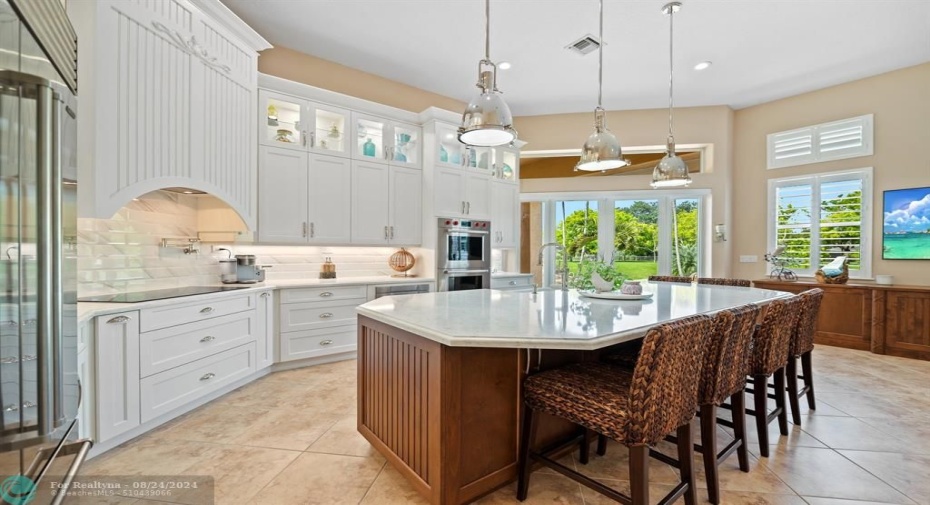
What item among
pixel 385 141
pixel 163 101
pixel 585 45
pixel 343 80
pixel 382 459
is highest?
pixel 585 45

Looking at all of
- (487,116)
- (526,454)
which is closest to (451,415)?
(526,454)

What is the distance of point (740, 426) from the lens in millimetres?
1961

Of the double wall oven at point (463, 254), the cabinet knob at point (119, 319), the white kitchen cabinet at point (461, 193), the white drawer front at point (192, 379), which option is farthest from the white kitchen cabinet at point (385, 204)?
the cabinet knob at point (119, 319)

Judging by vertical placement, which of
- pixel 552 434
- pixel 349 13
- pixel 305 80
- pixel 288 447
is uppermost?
pixel 349 13

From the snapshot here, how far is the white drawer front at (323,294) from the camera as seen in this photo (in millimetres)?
3555

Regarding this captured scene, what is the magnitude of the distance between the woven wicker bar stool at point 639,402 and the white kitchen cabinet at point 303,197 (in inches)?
116

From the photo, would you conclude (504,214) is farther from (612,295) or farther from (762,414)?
(762,414)

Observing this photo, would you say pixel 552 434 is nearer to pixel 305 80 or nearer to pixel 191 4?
pixel 191 4

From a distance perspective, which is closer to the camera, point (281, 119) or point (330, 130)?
point (281, 119)

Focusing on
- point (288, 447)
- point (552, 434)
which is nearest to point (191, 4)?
point (288, 447)

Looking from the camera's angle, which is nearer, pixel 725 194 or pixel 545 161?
pixel 725 194

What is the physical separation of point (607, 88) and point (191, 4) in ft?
14.8

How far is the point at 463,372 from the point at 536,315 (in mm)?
474

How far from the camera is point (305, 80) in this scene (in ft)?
13.7
